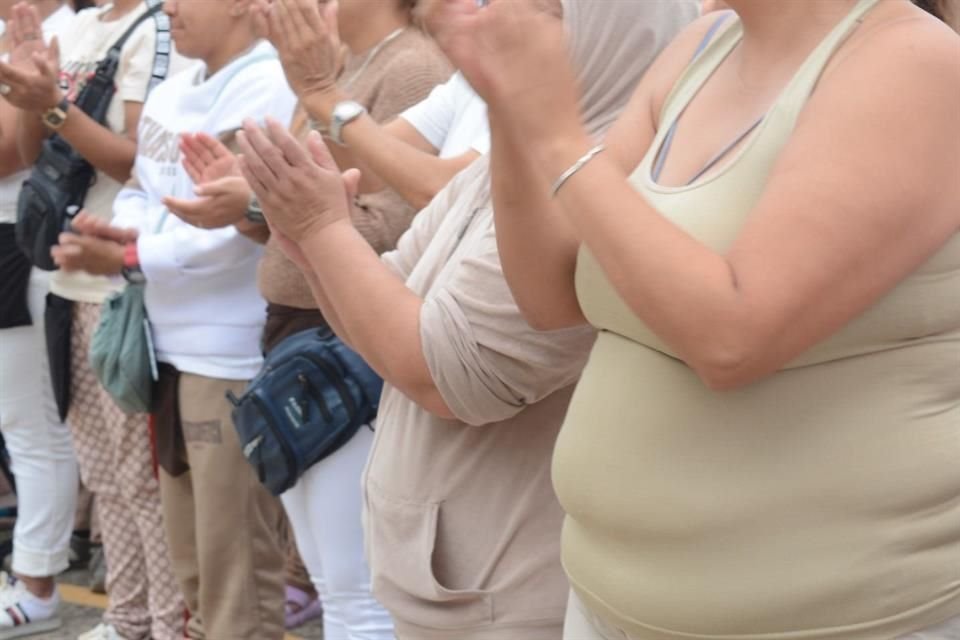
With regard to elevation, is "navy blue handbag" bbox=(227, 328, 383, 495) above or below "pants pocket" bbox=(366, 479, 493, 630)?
below

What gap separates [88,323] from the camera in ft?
12.8

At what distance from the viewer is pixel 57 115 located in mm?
3797

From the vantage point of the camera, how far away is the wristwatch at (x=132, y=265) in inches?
134

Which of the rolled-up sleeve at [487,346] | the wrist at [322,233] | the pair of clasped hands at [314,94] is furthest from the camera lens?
the wrist at [322,233]

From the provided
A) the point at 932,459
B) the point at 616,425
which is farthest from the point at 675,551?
the point at 932,459

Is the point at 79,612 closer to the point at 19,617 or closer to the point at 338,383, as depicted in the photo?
the point at 19,617

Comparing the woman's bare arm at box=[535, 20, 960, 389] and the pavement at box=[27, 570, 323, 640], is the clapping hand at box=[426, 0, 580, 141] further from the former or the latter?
the pavement at box=[27, 570, 323, 640]

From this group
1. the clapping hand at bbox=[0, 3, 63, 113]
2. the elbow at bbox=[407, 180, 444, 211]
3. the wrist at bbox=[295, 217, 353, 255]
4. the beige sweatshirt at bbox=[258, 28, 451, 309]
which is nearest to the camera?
A: the wrist at bbox=[295, 217, 353, 255]

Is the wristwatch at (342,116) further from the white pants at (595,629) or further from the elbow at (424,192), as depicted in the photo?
the white pants at (595,629)

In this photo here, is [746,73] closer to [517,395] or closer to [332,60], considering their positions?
[517,395]

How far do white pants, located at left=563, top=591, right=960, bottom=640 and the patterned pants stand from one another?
2.32 m

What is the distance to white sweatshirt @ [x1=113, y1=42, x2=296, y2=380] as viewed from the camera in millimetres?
3324

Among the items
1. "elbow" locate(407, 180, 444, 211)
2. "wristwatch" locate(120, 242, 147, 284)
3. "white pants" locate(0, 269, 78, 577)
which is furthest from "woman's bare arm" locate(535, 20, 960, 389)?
"white pants" locate(0, 269, 78, 577)

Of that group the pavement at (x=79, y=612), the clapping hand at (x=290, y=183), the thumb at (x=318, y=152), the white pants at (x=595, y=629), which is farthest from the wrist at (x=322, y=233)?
the pavement at (x=79, y=612)
